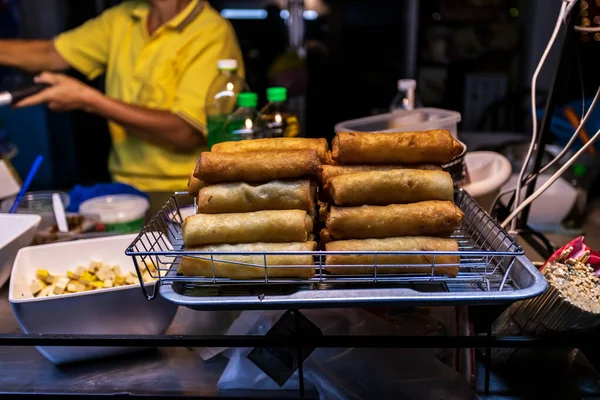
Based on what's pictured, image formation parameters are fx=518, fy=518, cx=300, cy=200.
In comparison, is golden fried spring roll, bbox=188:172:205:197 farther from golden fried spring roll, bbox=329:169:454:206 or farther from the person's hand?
the person's hand

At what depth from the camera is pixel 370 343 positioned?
96 centimetres

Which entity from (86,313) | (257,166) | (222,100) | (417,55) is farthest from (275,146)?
(417,55)

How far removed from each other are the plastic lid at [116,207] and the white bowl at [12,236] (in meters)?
0.31

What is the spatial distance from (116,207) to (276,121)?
68cm

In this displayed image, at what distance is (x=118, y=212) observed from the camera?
74.2 inches

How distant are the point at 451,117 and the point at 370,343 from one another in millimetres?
776

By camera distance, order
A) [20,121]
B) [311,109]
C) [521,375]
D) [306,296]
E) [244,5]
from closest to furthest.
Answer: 1. [306,296]
2. [521,375]
3. [20,121]
4. [244,5]
5. [311,109]

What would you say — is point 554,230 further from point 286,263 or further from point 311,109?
point 311,109

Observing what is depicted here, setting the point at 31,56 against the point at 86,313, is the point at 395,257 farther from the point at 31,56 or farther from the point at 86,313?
the point at 31,56

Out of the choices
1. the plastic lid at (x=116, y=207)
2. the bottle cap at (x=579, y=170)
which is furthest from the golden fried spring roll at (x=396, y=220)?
the bottle cap at (x=579, y=170)

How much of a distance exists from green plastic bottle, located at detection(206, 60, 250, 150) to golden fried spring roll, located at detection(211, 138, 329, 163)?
0.95m

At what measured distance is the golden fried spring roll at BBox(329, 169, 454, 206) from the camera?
102 centimetres

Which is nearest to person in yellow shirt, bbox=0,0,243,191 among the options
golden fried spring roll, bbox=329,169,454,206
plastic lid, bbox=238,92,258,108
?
plastic lid, bbox=238,92,258,108

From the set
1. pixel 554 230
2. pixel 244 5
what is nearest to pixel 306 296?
pixel 554 230
